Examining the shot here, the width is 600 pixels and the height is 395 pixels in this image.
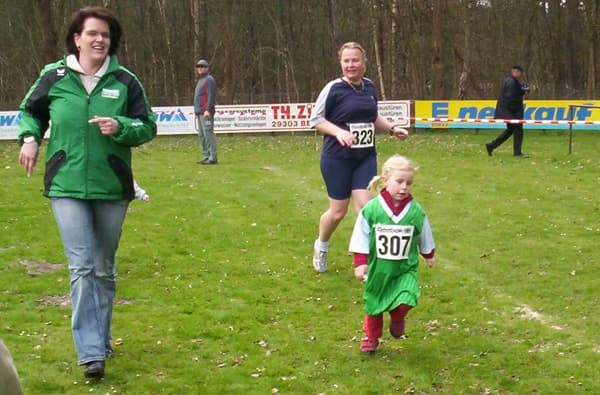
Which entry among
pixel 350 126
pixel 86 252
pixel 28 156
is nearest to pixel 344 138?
pixel 350 126

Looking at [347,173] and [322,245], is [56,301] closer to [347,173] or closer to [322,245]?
[322,245]

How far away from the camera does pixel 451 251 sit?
356 inches

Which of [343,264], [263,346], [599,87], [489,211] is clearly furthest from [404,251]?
[599,87]

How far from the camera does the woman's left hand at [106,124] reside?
4949 millimetres

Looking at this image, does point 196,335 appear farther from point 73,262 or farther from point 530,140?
point 530,140

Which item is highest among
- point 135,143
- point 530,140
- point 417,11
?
point 417,11

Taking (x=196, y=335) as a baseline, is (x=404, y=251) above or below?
above

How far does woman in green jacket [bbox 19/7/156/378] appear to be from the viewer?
508 cm

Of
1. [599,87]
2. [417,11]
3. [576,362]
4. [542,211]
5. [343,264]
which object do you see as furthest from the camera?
[417,11]

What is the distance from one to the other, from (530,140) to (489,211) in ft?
42.7

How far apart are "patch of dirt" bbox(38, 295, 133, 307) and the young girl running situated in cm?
254

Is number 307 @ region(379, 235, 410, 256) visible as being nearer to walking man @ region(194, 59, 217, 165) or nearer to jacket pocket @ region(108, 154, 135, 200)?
jacket pocket @ region(108, 154, 135, 200)

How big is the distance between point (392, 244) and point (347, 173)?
2.03 metres

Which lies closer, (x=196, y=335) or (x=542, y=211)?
(x=196, y=335)
